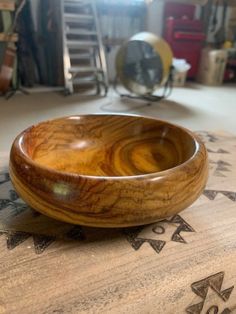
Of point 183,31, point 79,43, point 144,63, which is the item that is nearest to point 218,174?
point 144,63

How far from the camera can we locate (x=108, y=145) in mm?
859

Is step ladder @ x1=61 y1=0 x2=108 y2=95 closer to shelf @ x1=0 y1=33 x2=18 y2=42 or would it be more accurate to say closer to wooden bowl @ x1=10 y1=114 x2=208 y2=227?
shelf @ x1=0 y1=33 x2=18 y2=42

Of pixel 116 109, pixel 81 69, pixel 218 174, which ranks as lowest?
pixel 116 109

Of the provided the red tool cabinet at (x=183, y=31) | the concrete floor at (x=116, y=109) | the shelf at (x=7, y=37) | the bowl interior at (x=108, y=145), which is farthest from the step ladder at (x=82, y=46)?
the bowl interior at (x=108, y=145)

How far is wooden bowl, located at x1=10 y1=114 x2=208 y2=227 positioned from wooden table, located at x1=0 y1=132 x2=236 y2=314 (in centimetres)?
8

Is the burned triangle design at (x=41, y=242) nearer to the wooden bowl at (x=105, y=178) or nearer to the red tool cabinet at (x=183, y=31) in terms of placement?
the wooden bowl at (x=105, y=178)

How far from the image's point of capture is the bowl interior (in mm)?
744

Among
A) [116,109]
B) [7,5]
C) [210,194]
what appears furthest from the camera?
[7,5]

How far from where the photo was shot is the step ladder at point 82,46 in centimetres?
298

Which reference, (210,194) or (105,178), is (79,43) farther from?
(105,178)

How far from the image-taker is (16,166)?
535 millimetres

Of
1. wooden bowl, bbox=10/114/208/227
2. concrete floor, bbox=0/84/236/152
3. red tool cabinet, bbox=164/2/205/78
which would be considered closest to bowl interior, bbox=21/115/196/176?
wooden bowl, bbox=10/114/208/227

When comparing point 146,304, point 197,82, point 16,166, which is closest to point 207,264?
point 146,304

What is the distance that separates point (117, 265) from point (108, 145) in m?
0.40
